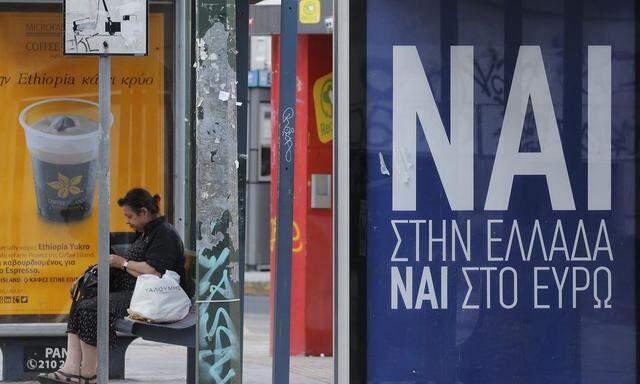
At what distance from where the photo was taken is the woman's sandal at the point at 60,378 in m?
8.73

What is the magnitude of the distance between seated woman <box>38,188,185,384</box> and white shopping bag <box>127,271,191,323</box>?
0.89ft

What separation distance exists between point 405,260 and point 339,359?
1.87 feet

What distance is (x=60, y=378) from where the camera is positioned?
8.74m

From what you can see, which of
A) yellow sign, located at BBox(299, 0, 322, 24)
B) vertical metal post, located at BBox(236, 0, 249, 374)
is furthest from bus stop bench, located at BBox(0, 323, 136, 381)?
vertical metal post, located at BBox(236, 0, 249, 374)

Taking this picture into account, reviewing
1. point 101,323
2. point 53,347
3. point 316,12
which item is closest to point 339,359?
point 101,323

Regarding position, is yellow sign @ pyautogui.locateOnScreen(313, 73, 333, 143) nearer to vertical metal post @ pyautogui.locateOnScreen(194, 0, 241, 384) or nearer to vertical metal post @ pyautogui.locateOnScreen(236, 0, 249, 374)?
vertical metal post @ pyautogui.locateOnScreen(236, 0, 249, 374)

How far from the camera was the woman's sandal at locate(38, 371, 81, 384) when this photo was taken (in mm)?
8727

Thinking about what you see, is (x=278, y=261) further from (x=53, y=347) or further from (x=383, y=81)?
(x=53, y=347)

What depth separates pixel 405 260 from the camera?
657 cm

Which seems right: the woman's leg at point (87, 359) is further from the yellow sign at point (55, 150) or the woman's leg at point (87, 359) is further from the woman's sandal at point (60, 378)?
the yellow sign at point (55, 150)

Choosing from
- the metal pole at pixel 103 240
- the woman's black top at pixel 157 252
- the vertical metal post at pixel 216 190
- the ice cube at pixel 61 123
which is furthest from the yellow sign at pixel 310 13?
the vertical metal post at pixel 216 190

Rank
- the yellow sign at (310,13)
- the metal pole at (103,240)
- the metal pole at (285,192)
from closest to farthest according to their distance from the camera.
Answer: the metal pole at (285,192) → the metal pole at (103,240) → the yellow sign at (310,13)

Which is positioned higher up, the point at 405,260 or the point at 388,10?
the point at 388,10

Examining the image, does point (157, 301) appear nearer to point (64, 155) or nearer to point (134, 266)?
point (134, 266)
